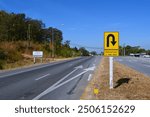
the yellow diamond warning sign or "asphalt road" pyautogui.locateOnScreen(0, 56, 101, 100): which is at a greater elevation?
the yellow diamond warning sign

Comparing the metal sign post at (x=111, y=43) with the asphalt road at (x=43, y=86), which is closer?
the asphalt road at (x=43, y=86)

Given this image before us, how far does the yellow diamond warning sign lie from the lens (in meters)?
14.9

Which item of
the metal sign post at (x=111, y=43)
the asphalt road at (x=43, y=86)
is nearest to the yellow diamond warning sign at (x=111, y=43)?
the metal sign post at (x=111, y=43)

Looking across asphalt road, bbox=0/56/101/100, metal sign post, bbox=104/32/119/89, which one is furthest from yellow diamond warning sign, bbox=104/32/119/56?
asphalt road, bbox=0/56/101/100

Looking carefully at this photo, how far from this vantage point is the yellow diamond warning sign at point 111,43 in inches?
586

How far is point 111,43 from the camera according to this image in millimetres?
15000

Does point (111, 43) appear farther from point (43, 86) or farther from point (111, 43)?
point (43, 86)

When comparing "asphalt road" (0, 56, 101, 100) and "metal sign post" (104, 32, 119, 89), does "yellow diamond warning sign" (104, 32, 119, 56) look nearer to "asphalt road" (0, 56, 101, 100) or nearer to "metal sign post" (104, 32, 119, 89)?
"metal sign post" (104, 32, 119, 89)

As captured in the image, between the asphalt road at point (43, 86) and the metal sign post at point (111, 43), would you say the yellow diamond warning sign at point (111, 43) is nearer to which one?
the metal sign post at point (111, 43)

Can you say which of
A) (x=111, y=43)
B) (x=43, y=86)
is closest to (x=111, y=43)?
(x=111, y=43)

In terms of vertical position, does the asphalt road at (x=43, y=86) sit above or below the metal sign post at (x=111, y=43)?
below

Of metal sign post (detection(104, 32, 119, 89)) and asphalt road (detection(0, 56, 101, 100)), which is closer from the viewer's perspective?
asphalt road (detection(0, 56, 101, 100))

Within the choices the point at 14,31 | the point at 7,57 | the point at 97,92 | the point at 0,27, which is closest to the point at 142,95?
the point at 97,92

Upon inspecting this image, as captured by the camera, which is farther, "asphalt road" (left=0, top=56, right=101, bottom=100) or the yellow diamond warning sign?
the yellow diamond warning sign
